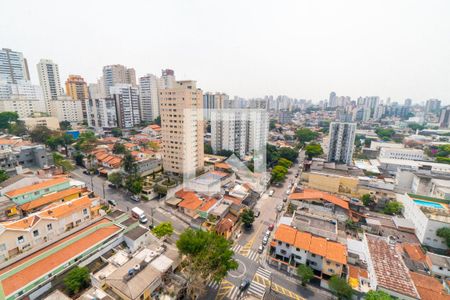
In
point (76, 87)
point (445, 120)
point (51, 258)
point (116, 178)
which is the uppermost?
point (76, 87)

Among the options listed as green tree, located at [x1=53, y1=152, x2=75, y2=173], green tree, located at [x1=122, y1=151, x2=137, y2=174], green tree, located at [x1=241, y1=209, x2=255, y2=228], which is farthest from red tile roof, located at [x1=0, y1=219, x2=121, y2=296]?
green tree, located at [x1=53, y1=152, x2=75, y2=173]

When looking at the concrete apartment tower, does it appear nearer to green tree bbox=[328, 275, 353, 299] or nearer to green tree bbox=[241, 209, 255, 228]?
green tree bbox=[241, 209, 255, 228]

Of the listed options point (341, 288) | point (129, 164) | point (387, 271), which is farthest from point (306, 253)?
point (129, 164)

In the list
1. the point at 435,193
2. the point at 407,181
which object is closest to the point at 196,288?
the point at 435,193

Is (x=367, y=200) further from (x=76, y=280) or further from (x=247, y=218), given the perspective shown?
(x=76, y=280)

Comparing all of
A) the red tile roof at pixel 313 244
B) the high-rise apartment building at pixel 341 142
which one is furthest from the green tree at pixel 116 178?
the high-rise apartment building at pixel 341 142

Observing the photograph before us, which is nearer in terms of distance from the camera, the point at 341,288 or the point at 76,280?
the point at 76,280
